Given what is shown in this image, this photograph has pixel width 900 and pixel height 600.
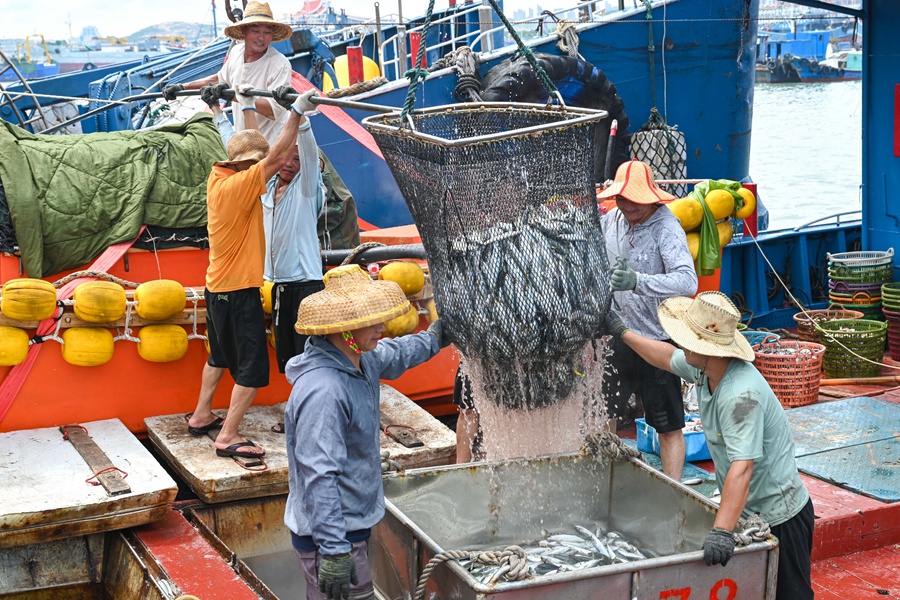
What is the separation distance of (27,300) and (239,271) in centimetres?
120

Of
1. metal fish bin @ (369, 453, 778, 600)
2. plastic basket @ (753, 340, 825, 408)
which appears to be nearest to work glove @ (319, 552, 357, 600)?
metal fish bin @ (369, 453, 778, 600)

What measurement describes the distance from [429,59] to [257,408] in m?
11.1

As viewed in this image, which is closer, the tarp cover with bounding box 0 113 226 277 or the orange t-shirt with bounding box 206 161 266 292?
the orange t-shirt with bounding box 206 161 266 292

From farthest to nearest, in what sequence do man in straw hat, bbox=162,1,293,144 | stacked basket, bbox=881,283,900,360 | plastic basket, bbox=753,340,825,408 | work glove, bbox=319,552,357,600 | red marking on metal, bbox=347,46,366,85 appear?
red marking on metal, bbox=347,46,366,85 < stacked basket, bbox=881,283,900,360 < plastic basket, bbox=753,340,825,408 < man in straw hat, bbox=162,1,293,144 < work glove, bbox=319,552,357,600

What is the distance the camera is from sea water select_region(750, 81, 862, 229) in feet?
99.2

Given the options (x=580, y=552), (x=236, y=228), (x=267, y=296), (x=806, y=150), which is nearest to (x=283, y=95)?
(x=236, y=228)

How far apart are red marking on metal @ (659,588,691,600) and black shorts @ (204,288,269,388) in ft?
8.52

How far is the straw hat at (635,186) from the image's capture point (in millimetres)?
4676

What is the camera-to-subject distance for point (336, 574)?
11.0 ft

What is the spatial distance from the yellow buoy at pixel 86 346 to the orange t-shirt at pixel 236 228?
0.89 m

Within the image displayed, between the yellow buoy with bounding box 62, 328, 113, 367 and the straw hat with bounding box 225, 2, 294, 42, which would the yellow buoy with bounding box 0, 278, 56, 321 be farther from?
the straw hat with bounding box 225, 2, 294, 42

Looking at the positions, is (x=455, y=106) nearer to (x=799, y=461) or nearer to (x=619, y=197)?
(x=619, y=197)

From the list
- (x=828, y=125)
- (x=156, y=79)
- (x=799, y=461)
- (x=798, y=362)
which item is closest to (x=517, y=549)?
(x=799, y=461)

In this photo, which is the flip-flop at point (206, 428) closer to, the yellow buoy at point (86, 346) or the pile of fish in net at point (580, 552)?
the yellow buoy at point (86, 346)
